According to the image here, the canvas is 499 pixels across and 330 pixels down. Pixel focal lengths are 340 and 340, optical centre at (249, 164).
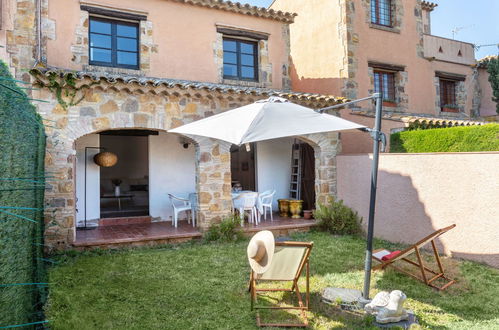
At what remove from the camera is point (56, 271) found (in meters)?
5.63

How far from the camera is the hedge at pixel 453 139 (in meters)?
8.11

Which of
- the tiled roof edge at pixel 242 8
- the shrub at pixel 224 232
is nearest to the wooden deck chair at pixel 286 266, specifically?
the shrub at pixel 224 232

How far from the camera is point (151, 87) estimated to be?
741 cm

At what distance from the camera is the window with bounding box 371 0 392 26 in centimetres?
1215

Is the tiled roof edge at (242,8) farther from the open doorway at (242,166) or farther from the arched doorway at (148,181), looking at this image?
the open doorway at (242,166)

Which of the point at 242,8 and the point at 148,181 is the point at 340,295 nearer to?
the point at 148,181

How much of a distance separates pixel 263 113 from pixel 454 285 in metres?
3.83

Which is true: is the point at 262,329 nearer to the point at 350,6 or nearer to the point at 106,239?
the point at 106,239

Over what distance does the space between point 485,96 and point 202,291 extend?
15.5 meters

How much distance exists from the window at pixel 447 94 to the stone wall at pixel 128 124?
7.54 m

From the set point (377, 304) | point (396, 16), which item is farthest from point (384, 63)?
point (377, 304)

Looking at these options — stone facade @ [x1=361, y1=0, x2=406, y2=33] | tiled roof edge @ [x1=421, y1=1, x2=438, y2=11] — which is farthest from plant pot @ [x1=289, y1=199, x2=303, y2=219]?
tiled roof edge @ [x1=421, y1=1, x2=438, y2=11]

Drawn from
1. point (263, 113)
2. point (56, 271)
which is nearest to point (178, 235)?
point (56, 271)

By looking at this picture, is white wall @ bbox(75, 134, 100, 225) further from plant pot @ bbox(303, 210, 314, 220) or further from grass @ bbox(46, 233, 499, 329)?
plant pot @ bbox(303, 210, 314, 220)
